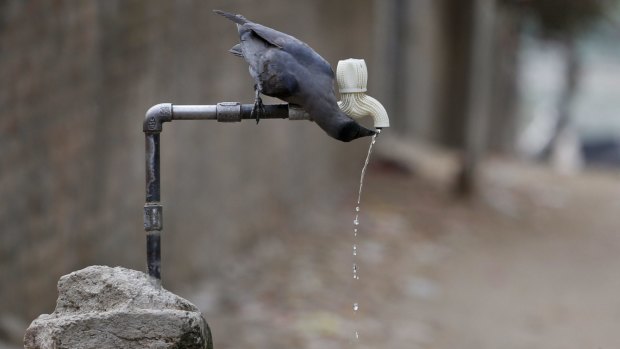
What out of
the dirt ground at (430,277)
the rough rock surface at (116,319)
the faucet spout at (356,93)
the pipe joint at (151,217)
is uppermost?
the faucet spout at (356,93)

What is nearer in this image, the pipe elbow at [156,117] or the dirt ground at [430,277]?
the pipe elbow at [156,117]

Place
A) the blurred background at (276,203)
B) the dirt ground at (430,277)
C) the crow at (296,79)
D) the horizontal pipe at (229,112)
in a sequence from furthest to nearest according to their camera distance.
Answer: the dirt ground at (430,277)
the blurred background at (276,203)
the horizontal pipe at (229,112)
the crow at (296,79)

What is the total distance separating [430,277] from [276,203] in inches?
48.9

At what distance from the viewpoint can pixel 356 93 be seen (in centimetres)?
180

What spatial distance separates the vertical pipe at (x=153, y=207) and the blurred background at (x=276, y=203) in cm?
233

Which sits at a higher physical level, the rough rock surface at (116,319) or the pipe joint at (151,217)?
the pipe joint at (151,217)

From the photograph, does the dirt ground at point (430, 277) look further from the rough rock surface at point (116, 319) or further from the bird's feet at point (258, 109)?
the bird's feet at point (258, 109)

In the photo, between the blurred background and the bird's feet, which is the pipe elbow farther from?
the blurred background

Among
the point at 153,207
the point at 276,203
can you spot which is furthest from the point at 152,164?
the point at 276,203

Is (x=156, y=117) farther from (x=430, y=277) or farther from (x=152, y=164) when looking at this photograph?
(x=430, y=277)

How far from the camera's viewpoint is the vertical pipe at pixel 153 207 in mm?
1899

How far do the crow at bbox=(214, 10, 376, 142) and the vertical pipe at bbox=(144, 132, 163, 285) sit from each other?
0.20 m

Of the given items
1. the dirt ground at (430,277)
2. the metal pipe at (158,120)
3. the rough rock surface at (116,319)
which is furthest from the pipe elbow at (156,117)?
the dirt ground at (430,277)

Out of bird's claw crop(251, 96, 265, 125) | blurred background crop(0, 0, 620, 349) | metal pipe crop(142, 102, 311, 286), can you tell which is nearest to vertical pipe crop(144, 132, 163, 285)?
metal pipe crop(142, 102, 311, 286)
